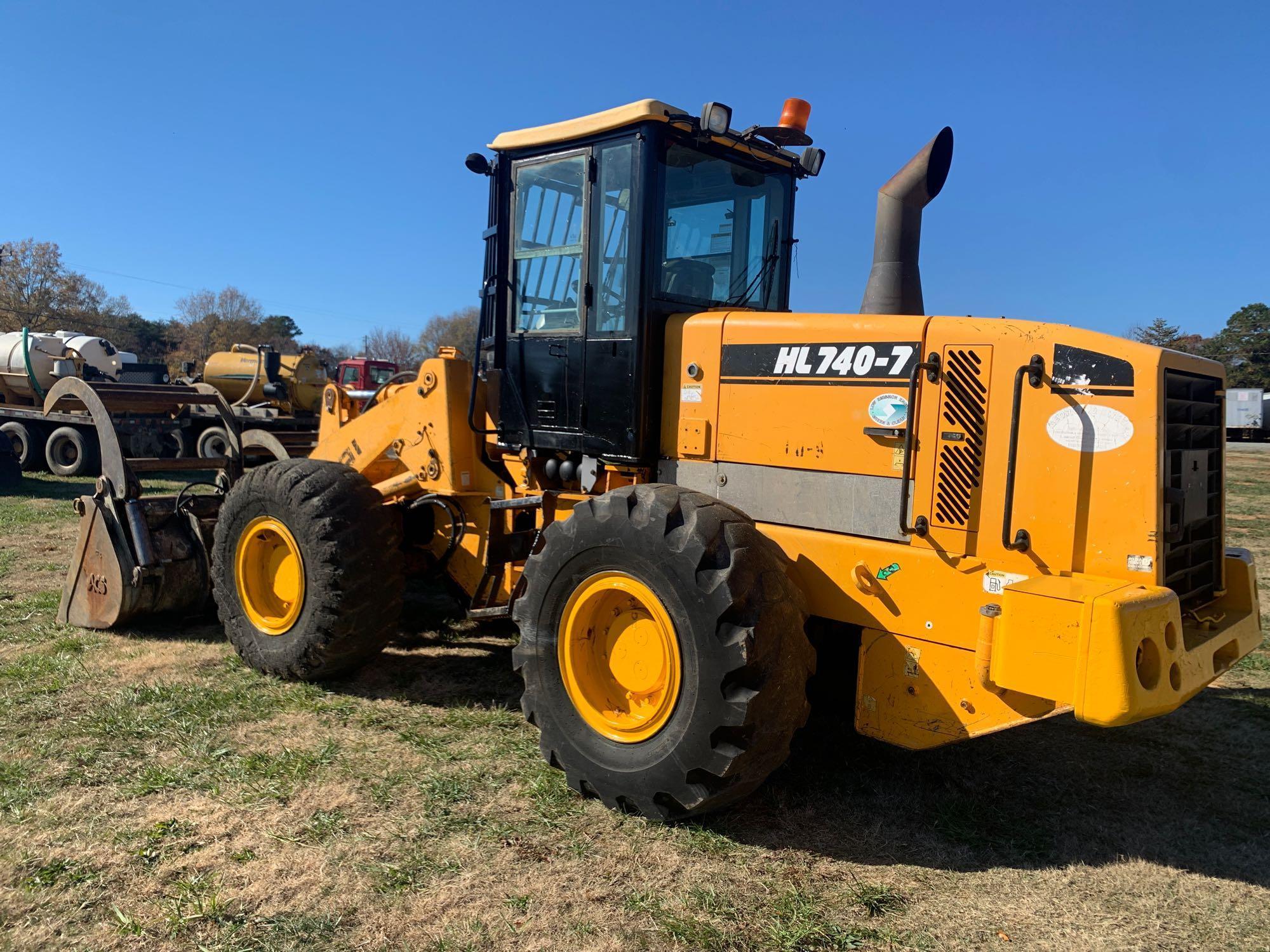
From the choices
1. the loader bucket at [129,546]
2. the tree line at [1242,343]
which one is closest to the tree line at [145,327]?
the tree line at [1242,343]

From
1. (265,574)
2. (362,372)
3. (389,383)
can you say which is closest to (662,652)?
(265,574)

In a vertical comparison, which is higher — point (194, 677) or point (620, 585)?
point (620, 585)

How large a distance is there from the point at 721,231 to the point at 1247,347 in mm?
Result: 57398

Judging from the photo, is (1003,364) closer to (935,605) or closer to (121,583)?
(935,605)

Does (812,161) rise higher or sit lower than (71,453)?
higher

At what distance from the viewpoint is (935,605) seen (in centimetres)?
360

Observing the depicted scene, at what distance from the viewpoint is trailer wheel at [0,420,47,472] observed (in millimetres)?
17203

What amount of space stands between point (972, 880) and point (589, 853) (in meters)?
1.45

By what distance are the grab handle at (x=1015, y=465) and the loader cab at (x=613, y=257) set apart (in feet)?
5.71

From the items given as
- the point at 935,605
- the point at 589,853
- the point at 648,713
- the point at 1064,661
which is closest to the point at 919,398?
the point at 935,605

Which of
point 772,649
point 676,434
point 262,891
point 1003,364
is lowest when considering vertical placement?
point 262,891

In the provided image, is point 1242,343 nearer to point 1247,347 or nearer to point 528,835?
point 1247,347

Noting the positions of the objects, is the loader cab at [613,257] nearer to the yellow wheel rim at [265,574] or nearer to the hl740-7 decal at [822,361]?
the hl740-7 decal at [822,361]

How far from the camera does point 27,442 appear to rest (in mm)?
17188
